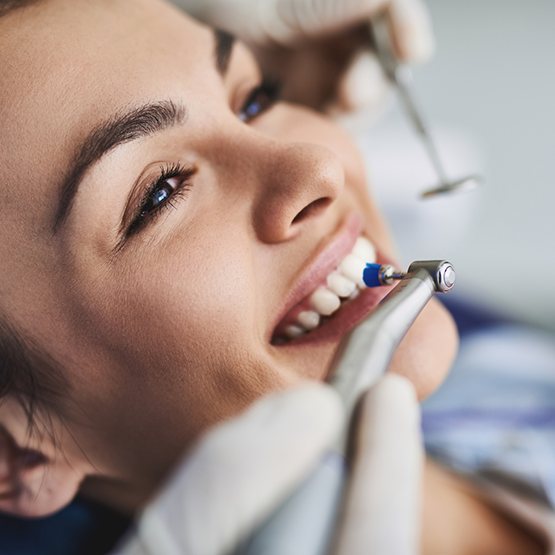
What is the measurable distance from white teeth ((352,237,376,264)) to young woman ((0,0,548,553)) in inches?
0.5

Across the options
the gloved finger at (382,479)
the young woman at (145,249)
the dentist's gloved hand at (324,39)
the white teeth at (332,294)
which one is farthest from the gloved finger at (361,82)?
the gloved finger at (382,479)

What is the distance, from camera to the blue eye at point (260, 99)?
0.98 meters

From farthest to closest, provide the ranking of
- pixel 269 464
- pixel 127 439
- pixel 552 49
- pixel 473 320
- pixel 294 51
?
pixel 552 49
pixel 473 320
pixel 294 51
pixel 127 439
pixel 269 464

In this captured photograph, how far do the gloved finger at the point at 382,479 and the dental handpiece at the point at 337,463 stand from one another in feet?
0.05

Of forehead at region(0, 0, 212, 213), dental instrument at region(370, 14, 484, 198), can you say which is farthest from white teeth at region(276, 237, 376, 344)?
dental instrument at region(370, 14, 484, 198)

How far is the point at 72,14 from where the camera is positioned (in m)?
0.76

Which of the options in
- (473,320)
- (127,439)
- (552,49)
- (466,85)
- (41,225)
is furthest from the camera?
(466,85)

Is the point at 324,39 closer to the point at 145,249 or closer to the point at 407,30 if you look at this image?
the point at 407,30

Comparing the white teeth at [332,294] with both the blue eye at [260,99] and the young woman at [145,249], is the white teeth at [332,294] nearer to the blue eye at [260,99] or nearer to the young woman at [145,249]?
the young woman at [145,249]

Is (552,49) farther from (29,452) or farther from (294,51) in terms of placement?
(29,452)

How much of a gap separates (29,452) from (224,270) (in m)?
0.48

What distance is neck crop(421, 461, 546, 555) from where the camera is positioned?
1.05 meters

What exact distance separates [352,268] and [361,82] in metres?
0.77

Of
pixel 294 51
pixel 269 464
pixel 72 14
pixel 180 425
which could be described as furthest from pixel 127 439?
pixel 294 51
